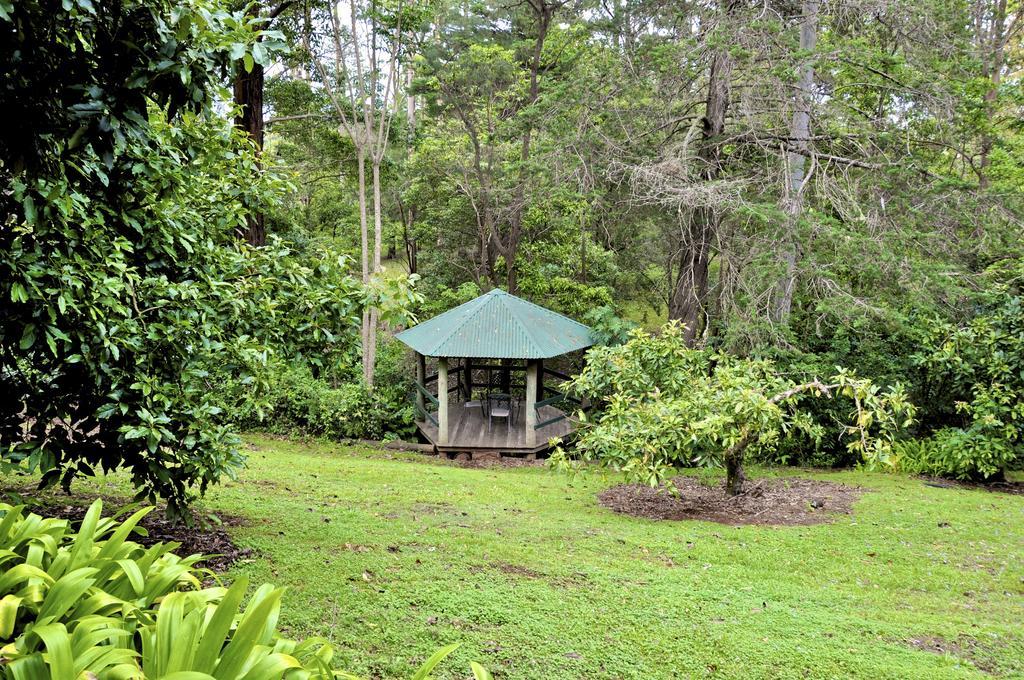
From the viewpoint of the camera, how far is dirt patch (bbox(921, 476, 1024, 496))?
9.95 m

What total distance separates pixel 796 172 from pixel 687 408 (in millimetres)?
7029

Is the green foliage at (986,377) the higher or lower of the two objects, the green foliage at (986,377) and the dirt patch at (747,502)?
→ the higher

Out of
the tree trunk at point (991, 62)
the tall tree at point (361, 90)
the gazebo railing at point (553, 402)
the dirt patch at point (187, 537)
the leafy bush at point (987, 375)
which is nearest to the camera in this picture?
the dirt patch at point (187, 537)

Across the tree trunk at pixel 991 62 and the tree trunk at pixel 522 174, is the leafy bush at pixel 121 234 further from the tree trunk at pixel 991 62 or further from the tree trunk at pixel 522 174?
the tree trunk at pixel 522 174

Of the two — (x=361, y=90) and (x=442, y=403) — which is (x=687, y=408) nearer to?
(x=442, y=403)

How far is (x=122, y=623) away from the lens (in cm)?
219

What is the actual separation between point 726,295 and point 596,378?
13.6 feet

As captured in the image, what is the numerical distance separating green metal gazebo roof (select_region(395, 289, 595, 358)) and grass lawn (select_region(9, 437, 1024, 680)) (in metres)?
4.15

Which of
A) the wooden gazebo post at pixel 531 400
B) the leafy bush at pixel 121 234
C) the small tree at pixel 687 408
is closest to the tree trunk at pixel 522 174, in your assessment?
the wooden gazebo post at pixel 531 400

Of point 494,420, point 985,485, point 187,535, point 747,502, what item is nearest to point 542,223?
point 494,420

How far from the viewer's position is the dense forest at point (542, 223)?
10.5 feet

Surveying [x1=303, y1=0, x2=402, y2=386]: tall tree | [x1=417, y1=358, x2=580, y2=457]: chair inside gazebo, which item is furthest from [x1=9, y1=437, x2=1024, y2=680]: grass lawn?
[x1=303, y1=0, x2=402, y2=386]: tall tree

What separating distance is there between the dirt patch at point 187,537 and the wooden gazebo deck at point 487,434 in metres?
7.33

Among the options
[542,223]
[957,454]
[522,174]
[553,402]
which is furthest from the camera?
[542,223]
